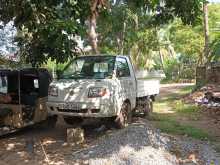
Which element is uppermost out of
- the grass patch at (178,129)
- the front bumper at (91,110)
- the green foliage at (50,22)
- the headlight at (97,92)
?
the green foliage at (50,22)

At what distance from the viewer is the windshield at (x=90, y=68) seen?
10959 millimetres

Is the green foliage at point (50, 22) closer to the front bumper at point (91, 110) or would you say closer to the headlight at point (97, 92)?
the headlight at point (97, 92)

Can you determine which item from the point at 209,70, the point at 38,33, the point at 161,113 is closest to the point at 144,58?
the point at 209,70

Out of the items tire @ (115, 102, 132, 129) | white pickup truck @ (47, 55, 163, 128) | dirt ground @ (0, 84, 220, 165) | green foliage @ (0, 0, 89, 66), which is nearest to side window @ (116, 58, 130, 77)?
white pickup truck @ (47, 55, 163, 128)

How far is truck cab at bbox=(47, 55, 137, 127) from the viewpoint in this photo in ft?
33.6

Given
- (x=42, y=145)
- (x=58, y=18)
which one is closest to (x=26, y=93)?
(x=42, y=145)

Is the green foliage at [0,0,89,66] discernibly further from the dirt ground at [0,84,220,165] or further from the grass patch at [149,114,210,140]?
the grass patch at [149,114,210,140]

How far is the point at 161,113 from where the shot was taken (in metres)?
16.0

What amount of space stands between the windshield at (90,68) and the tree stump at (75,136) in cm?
153

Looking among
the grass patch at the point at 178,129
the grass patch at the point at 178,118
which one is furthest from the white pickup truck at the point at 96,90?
the grass patch at the point at 178,118

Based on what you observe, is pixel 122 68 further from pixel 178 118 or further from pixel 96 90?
pixel 178 118

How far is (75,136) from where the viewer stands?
10102 mm

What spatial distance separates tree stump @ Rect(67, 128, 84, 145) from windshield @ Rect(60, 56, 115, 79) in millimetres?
1533

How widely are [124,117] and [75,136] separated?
1716mm
